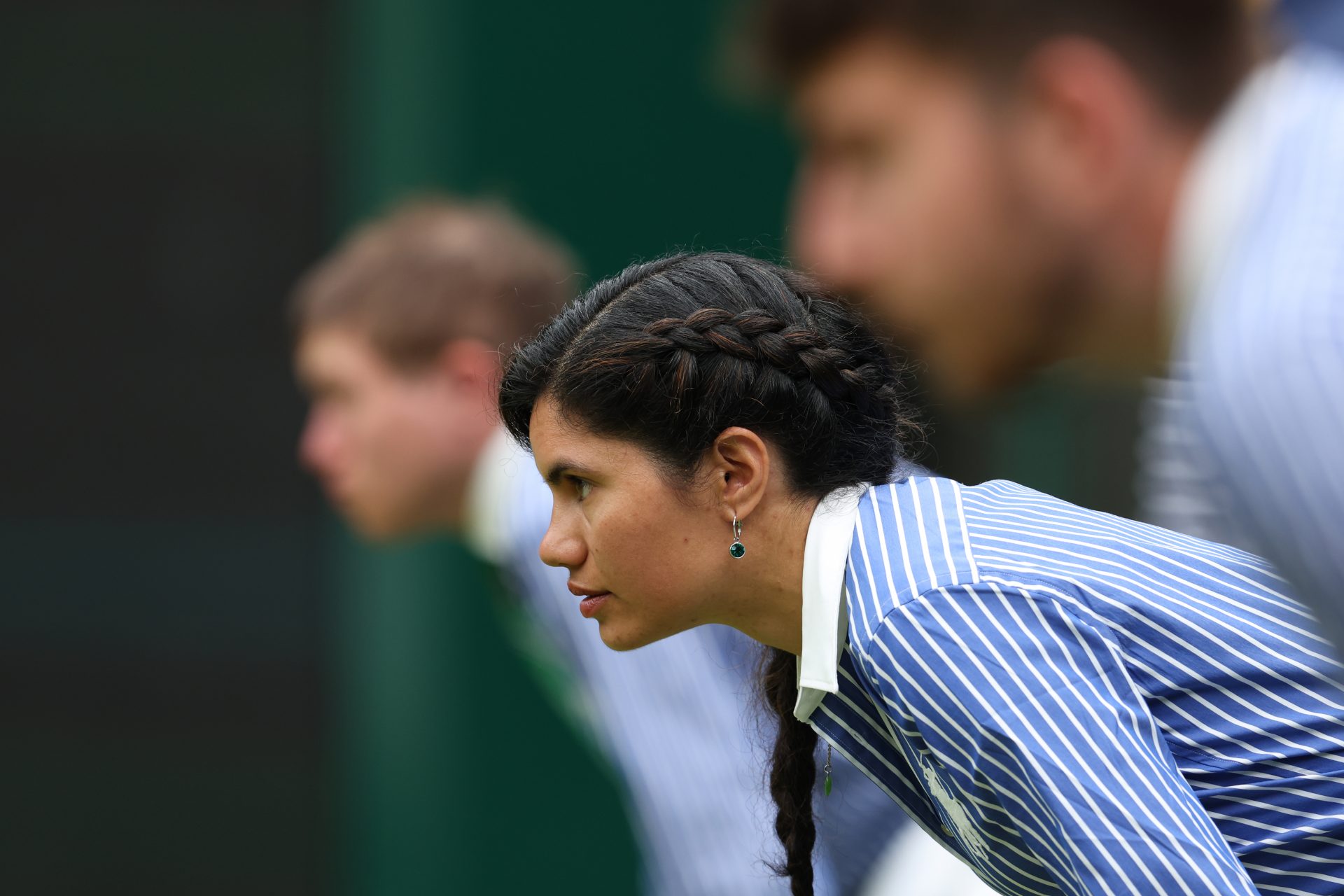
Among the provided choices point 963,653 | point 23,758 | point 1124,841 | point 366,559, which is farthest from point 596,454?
point 23,758

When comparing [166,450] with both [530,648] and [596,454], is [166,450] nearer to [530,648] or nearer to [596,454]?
[530,648]

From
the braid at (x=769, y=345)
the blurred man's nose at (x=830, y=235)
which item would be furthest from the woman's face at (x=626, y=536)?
the blurred man's nose at (x=830, y=235)

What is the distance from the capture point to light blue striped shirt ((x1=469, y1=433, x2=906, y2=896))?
2.46m

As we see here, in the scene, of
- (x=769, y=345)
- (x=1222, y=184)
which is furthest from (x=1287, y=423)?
(x=769, y=345)

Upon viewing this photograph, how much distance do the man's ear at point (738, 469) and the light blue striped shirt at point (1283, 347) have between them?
527 mm

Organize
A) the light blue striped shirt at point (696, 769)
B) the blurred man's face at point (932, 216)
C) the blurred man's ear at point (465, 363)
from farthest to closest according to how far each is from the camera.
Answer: the blurred man's ear at point (465, 363) < the light blue striped shirt at point (696, 769) < the blurred man's face at point (932, 216)

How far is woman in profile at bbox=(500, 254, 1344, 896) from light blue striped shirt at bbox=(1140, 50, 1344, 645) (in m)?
0.39

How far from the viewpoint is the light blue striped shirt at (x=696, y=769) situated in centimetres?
246

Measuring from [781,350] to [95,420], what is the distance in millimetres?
4133

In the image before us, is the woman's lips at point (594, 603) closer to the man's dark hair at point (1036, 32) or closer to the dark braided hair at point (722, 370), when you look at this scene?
the dark braided hair at point (722, 370)

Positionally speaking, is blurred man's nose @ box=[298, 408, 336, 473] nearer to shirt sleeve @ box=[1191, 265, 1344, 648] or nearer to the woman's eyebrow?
the woman's eyebrow

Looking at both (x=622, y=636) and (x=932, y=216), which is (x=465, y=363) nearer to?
(x=622, y=636)

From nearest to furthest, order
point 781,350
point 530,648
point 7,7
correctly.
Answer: point 781,350 < point 530,648 < point 7,7

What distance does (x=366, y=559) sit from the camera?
5.27 m
